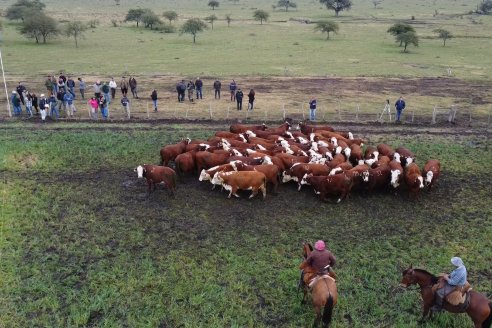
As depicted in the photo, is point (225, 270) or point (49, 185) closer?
point (225, 270)

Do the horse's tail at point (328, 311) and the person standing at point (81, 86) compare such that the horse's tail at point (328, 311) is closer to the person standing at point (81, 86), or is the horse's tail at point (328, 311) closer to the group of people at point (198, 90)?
the group of people at point (198, 90)

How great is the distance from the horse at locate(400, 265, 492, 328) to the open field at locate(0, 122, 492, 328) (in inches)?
23.3

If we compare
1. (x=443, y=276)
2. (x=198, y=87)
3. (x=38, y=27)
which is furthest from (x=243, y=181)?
(x=38, y=27)

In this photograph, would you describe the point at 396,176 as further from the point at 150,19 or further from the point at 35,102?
the point at 150,19

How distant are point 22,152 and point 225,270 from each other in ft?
34.2

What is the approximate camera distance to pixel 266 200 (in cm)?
1437

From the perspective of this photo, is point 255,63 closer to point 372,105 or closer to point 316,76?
point 316,76

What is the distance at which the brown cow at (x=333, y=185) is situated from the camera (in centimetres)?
1411

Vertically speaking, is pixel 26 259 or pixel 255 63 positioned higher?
pixel 255 63

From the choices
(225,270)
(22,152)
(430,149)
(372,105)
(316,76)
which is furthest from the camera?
(316,76)

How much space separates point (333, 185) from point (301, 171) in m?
1.27

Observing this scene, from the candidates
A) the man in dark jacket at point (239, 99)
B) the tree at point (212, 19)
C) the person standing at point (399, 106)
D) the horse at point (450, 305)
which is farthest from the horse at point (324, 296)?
the tree at point (212, 19)

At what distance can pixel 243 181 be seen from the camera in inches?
557

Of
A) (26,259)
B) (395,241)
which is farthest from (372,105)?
(26,259)
